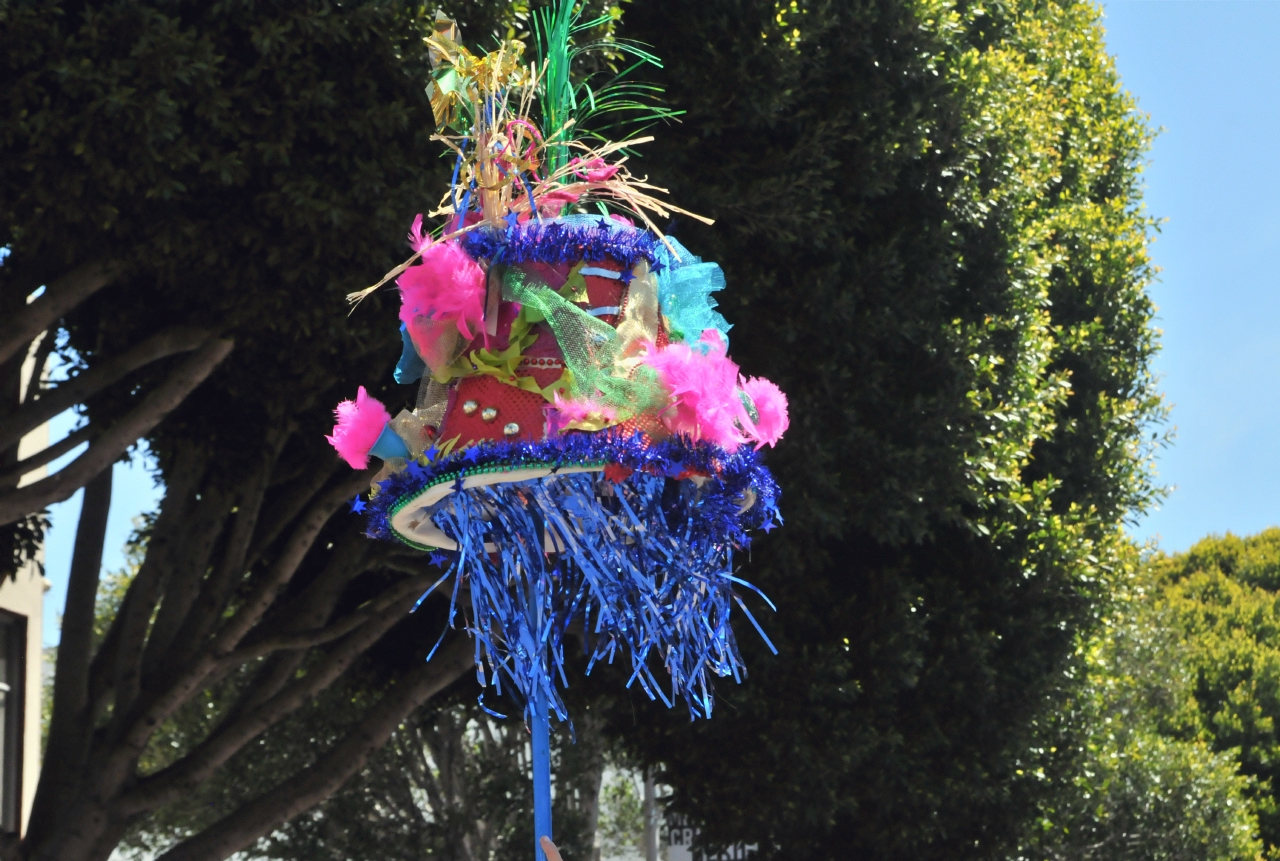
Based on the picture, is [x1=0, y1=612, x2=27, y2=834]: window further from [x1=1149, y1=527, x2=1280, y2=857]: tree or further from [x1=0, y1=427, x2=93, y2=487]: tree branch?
[x1=1149, y1=527, x2=1280, y2=857]: tree

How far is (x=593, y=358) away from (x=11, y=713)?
13483 millimetres

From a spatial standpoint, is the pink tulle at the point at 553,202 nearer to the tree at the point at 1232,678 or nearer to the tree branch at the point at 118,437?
the tree branch at the point at 118,437

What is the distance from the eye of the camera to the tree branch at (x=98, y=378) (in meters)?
8.23

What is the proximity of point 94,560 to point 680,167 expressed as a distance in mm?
4907

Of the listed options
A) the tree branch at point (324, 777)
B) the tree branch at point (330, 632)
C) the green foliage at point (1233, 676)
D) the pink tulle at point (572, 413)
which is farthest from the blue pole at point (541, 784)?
the green foliage at point (1233, 676)

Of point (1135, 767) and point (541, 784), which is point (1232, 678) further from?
point (541, 784)

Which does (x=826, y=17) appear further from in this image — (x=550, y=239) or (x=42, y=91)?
(x=550, y=239)

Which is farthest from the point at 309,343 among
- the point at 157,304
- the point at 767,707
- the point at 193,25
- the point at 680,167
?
the point at 767,707

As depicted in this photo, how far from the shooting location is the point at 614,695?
11.3 m

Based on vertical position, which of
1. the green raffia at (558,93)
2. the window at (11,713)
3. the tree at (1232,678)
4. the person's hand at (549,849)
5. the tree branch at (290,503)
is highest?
the tree at (1232,678)

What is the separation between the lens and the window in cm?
1534

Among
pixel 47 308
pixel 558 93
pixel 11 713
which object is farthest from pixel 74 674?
pixel 558 93

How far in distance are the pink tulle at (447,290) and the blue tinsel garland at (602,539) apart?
1.38ft

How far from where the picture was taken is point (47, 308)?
7953mm
